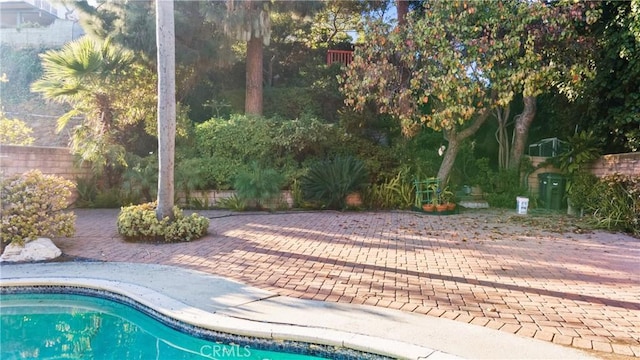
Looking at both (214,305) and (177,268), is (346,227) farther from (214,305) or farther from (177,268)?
(214,305)

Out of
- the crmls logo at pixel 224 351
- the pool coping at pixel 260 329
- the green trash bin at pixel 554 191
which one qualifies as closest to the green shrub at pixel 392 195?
the green trash bin at pixel 554 191

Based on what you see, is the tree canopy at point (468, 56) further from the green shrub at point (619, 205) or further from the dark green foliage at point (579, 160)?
the green shrub at point (619, 205)

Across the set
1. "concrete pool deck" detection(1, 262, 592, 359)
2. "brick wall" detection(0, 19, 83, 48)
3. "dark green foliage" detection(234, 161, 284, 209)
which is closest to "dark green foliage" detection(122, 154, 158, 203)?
"dark green foliage" detection(234, 161, 284, 209)

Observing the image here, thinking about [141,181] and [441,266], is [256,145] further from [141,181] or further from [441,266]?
[441,266]

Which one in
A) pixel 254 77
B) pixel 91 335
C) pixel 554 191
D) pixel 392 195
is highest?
pixel 254 77

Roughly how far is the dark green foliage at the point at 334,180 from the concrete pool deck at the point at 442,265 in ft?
4.59

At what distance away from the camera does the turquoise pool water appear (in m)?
3.46

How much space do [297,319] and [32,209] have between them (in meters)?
4.69

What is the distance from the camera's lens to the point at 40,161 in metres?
10.2

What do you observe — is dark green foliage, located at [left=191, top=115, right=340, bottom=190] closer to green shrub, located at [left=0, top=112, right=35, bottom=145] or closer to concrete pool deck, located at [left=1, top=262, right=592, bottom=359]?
green shrub, located at [left=0, top=112, right=35, bottom=145]

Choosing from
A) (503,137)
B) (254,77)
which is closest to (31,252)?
(254,77)

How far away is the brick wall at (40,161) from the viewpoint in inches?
377

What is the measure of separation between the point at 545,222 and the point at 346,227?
14.6 feet

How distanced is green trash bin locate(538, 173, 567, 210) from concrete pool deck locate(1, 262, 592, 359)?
369 inches
